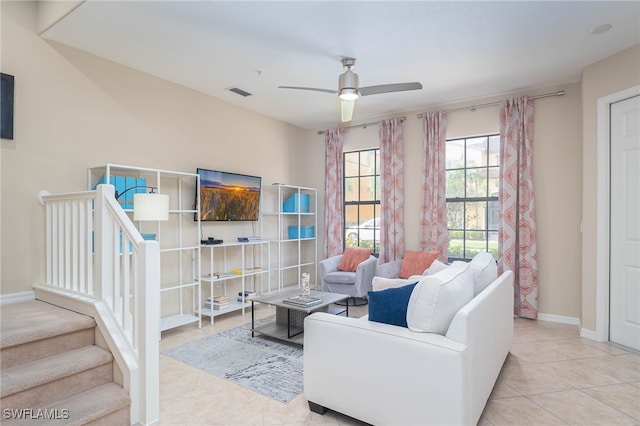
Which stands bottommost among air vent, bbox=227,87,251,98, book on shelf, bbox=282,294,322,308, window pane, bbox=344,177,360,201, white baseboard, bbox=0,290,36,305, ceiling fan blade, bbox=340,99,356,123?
book on shelf, bbox=282,294,322,308

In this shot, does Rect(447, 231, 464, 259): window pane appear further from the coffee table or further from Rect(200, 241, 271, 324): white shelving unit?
Rect(200, 241, 271, 324): white shelving unit

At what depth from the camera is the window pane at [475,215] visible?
4.88 meters

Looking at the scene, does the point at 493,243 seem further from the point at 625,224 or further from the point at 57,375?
the point at 57,375

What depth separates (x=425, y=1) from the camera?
2.58m

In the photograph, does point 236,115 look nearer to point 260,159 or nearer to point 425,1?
point 260,159

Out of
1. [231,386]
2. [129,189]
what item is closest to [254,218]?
[129,189]

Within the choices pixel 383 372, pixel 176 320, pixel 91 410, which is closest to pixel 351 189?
pixel 176 320

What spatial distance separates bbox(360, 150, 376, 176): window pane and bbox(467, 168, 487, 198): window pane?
1529 millimetres

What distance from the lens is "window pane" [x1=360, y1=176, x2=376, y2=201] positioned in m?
5.85

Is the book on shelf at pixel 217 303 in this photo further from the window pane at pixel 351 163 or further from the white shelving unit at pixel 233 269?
the window pane at pixel 351 163

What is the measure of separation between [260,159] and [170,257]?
7.00 feet

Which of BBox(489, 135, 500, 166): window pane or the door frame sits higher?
BBox(489, 135, 500, 166): window pane

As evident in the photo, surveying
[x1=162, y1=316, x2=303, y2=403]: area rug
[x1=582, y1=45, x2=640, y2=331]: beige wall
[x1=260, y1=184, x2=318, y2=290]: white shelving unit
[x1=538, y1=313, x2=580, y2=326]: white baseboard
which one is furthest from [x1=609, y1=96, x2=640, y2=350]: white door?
[x1=260, y1=184, x2=318, y2=290]: white shelving unit

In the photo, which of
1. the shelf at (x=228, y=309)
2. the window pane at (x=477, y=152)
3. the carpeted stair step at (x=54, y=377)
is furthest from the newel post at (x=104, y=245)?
the window pane at (x=477, y=152)
